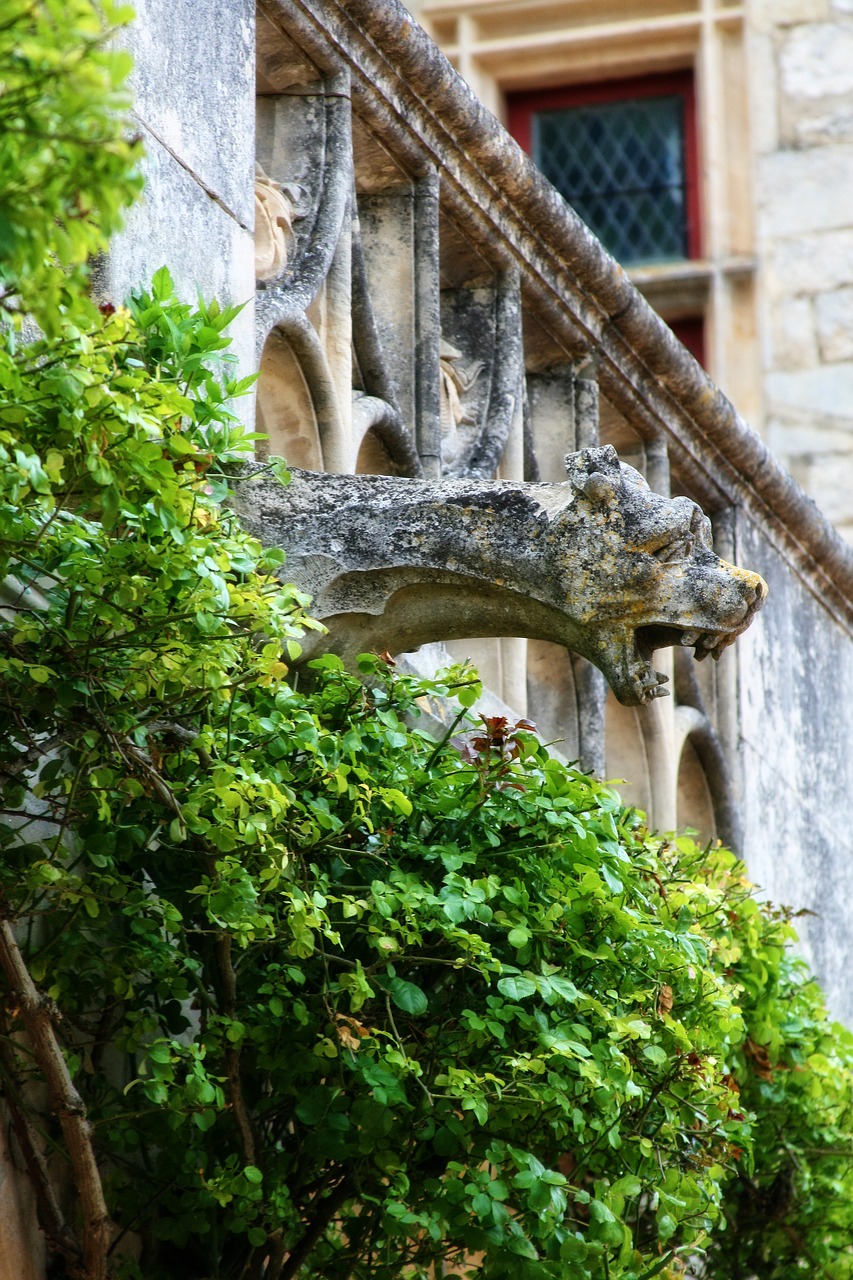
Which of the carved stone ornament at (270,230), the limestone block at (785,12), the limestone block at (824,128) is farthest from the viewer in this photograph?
the limestone block at (785,12)

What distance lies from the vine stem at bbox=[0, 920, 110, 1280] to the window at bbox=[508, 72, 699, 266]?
7.52 metres

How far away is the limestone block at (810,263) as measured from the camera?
8.71 m

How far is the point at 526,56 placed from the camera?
9484mm

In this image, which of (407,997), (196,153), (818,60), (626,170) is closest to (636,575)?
(407,997)

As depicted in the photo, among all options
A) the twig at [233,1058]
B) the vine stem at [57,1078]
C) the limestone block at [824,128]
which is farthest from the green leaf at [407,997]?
the limestone block at [824,128]

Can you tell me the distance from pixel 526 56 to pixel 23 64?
843 cm

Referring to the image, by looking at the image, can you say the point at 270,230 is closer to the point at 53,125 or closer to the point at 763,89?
the point at 53,125

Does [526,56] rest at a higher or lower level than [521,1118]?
higher

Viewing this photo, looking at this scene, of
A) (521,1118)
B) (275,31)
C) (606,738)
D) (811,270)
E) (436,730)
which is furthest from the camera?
(811,270)

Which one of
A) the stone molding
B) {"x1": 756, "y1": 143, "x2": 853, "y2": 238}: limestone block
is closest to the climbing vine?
the stone molding

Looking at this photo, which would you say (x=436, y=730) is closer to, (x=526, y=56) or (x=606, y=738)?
(x=606, y=738)

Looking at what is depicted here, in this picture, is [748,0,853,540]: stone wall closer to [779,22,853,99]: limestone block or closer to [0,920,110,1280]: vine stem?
[779,22,853,99]: limestone block

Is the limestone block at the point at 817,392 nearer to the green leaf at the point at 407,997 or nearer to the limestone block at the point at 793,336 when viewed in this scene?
the limestone block at the point at 793,336

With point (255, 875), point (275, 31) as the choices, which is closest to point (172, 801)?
point (255, 875)
